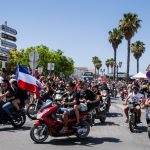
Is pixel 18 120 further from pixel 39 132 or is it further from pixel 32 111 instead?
pixel 32 111

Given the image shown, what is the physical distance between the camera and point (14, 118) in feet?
42.4

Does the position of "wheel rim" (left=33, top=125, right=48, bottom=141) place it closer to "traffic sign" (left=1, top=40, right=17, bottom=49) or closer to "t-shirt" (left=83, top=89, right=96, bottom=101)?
"t-shirt" (left=83, top=89, right=96, bottom=101)

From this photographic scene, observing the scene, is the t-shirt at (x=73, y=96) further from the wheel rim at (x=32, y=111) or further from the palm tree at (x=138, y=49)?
→ the palm tree at (x=138, y=49)

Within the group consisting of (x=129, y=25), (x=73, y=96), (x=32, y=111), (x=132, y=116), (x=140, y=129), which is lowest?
(x=140, y=129)

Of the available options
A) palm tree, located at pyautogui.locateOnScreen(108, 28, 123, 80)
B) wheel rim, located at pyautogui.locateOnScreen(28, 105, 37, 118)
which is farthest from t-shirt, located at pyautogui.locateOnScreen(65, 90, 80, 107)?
palm tree, located at pyautogui.locateOnScreen(108, 28, 123, 80)

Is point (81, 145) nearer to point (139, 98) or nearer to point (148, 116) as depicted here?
point (148, 116)

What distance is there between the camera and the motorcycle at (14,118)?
12.7m

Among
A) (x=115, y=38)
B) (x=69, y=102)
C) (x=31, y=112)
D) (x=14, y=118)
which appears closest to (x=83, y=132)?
(x=69, y=102)

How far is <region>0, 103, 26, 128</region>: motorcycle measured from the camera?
1266 centimetres

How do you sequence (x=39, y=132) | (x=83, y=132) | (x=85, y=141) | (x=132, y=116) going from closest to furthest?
(x=39, y=132), (x=85, y=141), (x=83, y=132), (x=132, y=116)

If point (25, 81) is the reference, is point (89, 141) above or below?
below

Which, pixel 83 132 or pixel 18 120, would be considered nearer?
pixel 83 132

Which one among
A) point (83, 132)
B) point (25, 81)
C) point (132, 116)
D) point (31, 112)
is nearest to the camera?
point (83, 132)

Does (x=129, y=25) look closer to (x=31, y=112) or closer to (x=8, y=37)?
(x=8, y=37)
